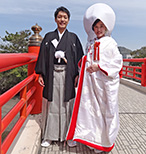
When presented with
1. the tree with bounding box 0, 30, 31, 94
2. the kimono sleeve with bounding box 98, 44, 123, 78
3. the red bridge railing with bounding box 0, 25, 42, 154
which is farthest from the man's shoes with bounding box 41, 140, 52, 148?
the tree with bounding box 0, 30, 31, 94

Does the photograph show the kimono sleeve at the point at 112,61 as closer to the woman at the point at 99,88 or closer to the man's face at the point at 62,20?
the woman at the point at 99,88

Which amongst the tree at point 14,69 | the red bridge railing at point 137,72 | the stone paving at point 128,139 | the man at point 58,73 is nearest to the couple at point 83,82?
the man at point 58,73

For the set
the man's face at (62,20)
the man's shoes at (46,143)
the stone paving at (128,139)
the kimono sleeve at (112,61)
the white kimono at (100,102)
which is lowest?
the stone paving at (128,139)

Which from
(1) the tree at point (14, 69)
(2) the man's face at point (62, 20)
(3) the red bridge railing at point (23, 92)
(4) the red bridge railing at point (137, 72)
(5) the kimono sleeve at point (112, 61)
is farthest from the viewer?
(1) the tree at point (14, 69)

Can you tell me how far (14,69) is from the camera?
21031 millimetres

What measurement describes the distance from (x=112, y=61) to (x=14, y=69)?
2096 centimetres

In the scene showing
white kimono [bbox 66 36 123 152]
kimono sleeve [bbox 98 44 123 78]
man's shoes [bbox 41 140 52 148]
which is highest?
kimono sleeve [bbox 98 44 123 78]

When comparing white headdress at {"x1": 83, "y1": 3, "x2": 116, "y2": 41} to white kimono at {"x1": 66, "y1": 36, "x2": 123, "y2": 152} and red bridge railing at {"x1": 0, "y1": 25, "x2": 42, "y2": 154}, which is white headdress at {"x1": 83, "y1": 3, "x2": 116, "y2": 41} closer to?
white kimono at {"x1": 66, "y1": 36, "x2": 123, "y2": 152}

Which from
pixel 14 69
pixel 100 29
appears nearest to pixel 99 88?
pixel 100 29

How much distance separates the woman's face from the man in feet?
0.92

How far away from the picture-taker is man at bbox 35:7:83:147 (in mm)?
1860

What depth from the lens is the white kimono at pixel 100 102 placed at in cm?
171

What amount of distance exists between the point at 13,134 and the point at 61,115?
25.1 inches

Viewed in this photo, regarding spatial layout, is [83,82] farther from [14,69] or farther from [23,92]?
[14,69]
